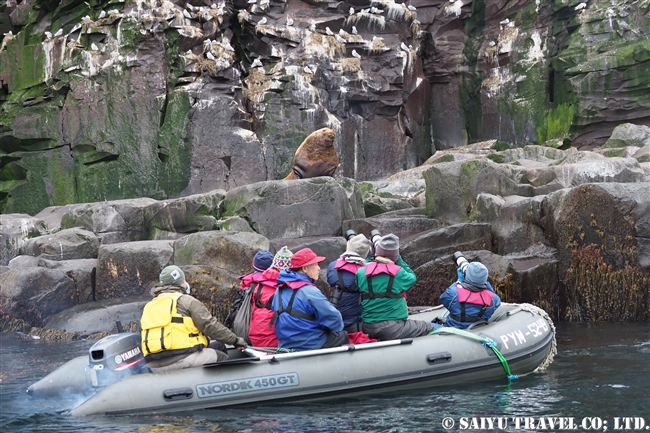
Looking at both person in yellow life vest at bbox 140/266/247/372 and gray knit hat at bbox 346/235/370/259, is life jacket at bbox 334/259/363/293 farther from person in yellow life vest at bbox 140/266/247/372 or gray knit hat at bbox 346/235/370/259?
person in yellow life vest at bbox 140/266/247/372

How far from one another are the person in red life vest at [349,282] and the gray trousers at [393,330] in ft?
0.53

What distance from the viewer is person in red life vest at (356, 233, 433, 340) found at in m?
7.75

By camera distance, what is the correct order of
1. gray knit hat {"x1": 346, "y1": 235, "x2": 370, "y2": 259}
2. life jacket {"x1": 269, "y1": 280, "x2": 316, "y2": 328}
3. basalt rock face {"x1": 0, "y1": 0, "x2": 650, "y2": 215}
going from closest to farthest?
life jacket {"x1": 269, "y1": 280, "x2": 316, "y2": 328} → gray knit hat {"x1": 346, "y1": 235, "x2": 370, "y2": 259} → basalt rock face {"x1": 0, "y1": 0, "x2": 650, "y2": 215}

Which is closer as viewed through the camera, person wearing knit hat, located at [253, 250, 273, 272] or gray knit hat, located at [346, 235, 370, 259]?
person wearing knit hat, located at [253, 250, 273, 272]

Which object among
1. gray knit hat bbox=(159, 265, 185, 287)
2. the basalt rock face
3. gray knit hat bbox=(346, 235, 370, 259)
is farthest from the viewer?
the basalt rock face

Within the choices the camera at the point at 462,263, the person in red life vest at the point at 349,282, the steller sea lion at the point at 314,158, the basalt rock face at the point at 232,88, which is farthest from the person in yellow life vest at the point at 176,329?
the basalt rock face at the point at 232,88

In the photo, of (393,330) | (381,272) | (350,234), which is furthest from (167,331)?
(350,234)

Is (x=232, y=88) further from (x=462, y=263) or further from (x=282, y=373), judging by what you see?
(x=282, y=373)

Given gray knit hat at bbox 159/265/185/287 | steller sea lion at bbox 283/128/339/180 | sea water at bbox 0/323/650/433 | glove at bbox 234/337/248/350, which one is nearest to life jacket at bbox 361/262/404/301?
sea water at bbox 0/323/650/433

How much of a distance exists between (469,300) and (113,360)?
343 centimetres

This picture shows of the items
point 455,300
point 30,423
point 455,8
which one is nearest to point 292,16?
point 455,8

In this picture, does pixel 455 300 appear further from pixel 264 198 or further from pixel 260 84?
pixel 260 84

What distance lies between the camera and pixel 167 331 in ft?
23.1

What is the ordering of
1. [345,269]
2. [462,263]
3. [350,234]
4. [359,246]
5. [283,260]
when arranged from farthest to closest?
[350,234] → [462,263] → [359,246] → [345,269] → [283,260]
